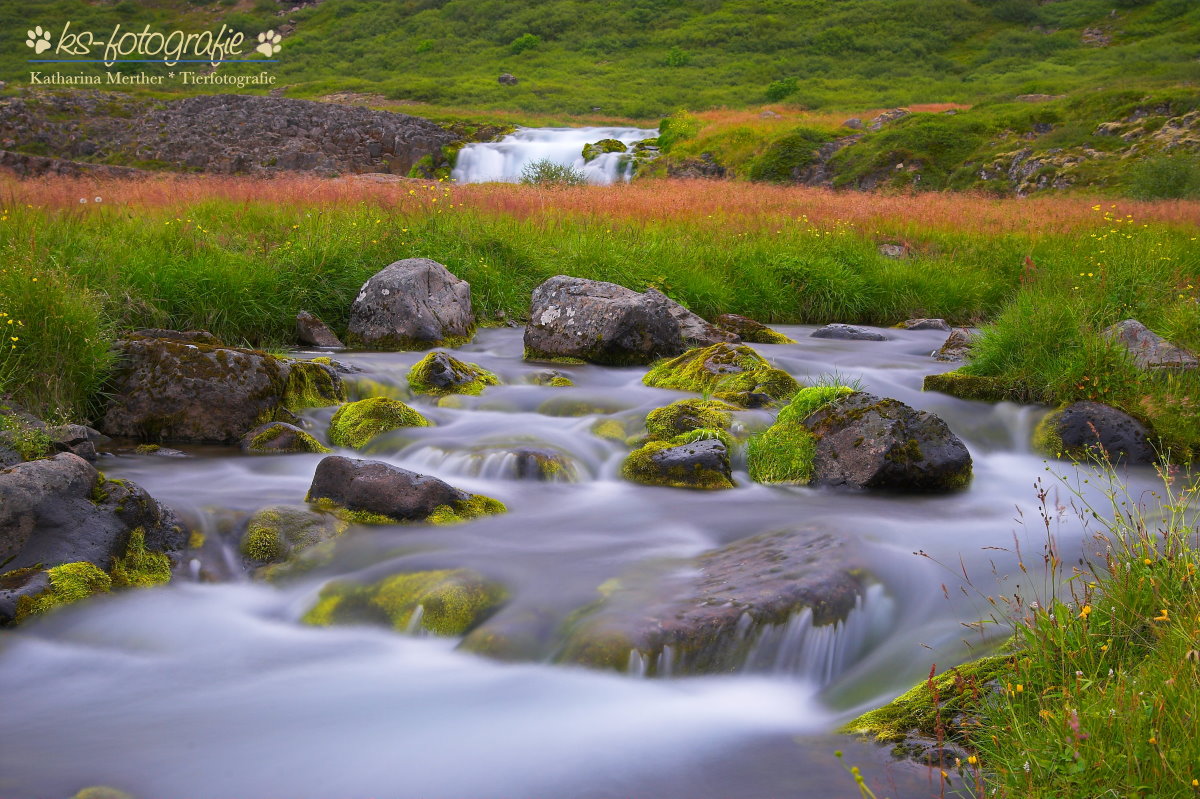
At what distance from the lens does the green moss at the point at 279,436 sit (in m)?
7.02

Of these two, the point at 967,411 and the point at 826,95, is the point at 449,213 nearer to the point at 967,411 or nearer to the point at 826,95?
the point at 967,411

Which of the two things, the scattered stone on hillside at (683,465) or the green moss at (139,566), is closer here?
the green moss at (139,566)

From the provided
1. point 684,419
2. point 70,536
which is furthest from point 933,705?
point 70,536

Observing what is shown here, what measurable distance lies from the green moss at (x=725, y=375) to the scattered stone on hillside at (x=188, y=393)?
3597 millimetres

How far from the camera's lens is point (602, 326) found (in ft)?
31.8

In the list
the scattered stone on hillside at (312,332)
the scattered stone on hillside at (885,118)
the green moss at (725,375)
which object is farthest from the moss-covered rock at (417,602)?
the scattered stone on hillside at (885,118)

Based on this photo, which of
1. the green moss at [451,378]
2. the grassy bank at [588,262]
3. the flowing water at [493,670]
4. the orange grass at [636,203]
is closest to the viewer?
the flowing water at [493,670]

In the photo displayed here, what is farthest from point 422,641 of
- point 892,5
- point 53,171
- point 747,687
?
point 892,5

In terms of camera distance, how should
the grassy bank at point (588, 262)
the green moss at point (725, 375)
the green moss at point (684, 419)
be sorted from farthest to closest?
1. the green moss at point (725, 375)
2. the grassy bank at point (588, 262)
3. the green moss at point (684, 419)

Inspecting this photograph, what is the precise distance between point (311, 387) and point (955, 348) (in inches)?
287

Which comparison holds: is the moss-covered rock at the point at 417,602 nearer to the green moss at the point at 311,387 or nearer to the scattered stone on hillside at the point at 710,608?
the scattered stone on hillside at the point at 710,608

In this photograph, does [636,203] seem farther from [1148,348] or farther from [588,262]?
[1148,348]

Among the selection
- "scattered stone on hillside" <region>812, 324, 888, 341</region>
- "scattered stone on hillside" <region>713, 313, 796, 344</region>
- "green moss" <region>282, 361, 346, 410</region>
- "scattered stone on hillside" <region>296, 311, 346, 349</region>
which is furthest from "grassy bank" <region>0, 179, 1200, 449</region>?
"green moss" <region>282, 361, 346, 410</region>

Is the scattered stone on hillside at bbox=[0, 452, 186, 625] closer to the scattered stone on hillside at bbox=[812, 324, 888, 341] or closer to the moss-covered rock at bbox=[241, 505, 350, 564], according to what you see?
the moss-covered rock at bbox=[241, 505, 350, 564]
